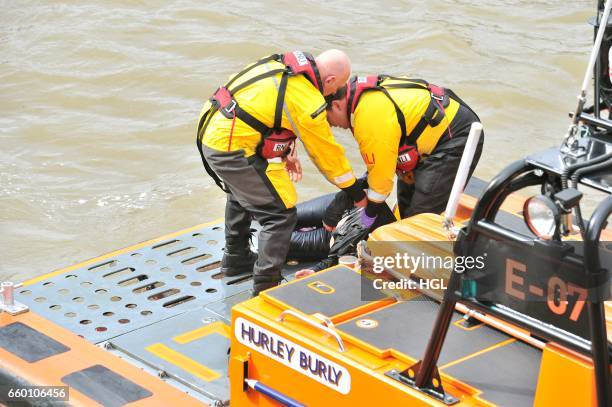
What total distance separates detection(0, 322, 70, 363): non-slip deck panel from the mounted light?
2.01 m

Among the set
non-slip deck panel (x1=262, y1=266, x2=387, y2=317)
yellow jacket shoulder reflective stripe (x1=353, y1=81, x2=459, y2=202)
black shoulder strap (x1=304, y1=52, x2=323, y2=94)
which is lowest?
non-slip deck panel (x1=262, y1=266, x2=387, y2=317)

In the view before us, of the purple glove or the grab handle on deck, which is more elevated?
the grab handle on deck

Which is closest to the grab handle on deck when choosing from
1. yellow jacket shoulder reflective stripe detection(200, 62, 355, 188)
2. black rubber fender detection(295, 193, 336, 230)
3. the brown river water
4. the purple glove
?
yellow jacket shoulder reflective stripe detection(200, 62, 355, 188)

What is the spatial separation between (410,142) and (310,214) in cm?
62

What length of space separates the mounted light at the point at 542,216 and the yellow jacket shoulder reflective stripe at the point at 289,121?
1806 millimetres

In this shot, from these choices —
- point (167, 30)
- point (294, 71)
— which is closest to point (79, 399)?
point (294, 71)

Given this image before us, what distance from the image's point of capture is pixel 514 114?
922 centimetres

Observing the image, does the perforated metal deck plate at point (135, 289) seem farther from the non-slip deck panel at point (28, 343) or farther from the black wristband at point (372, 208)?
the black wristband at point (372, 208)

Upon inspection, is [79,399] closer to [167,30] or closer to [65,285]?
[65,285]

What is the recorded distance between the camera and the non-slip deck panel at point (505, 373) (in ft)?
9.18

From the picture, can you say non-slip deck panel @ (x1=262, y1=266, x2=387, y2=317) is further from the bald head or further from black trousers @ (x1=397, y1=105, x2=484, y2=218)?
black trousers @ (x1=397, y1=105, x2=484, y2=218)

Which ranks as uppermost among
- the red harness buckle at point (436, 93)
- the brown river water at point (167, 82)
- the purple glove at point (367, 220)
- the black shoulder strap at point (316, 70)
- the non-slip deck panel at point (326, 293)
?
the black shoulder strap at point (316, 70)

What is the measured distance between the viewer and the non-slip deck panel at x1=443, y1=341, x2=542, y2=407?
280 cm

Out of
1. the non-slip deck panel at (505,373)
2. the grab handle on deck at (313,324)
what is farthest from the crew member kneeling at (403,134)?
the non-slip deck panel at (505,373)
